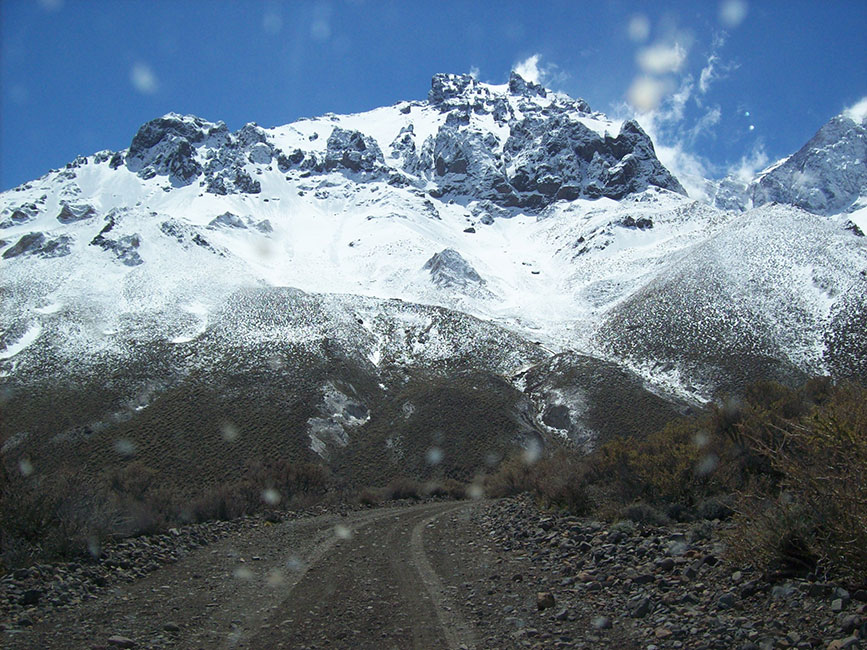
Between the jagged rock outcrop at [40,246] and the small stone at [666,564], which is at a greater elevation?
the jagged rock outcrop at [40,246]

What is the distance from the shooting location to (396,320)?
81125mm

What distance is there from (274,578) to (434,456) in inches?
1492

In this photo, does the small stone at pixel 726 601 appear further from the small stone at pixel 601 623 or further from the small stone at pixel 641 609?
the small stone at pixel 601 623

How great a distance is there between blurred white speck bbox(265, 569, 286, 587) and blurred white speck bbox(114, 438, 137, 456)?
4119cm

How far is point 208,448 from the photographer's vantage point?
46.3m

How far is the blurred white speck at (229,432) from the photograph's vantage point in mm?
48156

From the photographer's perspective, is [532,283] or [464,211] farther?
[464,211]

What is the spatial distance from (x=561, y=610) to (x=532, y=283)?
349ft

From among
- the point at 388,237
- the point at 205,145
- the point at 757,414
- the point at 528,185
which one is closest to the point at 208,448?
the point at 757,414

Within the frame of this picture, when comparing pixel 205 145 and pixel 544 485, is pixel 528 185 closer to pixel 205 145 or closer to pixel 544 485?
pixel 205 145

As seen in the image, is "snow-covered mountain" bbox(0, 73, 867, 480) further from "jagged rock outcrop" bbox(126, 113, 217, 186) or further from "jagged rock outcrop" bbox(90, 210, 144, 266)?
"jagged rock outcrop" bbox(126, 113, 217, 186)

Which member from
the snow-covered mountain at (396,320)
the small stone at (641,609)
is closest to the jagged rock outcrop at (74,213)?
the snow-covered mountain at (396,320)

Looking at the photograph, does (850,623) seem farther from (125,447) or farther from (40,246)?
(40,246)

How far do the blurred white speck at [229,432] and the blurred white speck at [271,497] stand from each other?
2310cm
